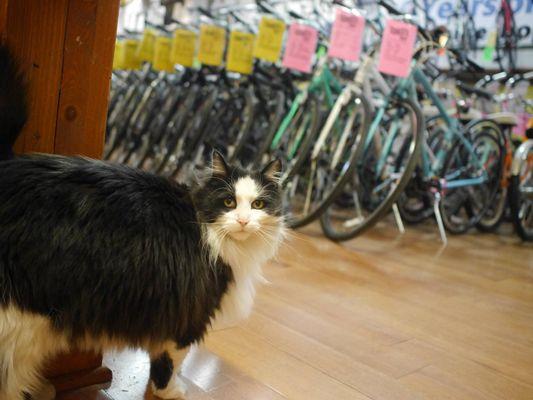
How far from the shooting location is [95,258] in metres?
0.83

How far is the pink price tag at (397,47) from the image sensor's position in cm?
236

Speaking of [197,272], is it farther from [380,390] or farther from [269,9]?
[269,9]

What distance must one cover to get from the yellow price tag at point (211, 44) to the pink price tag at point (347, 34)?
922mm

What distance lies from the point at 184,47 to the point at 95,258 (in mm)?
2772

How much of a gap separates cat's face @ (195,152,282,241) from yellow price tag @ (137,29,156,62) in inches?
118

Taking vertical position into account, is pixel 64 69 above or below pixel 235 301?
above

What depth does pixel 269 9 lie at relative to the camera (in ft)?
9.82

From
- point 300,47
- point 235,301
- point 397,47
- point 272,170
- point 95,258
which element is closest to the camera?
point 95,258

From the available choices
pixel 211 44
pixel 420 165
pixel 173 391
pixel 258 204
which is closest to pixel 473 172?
pixel 420 165

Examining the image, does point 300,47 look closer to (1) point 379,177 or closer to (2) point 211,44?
(2) point 211,44

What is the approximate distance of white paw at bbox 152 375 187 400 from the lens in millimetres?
1061

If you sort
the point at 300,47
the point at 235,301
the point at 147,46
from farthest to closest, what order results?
1. the point at 147,46
2. the point at 300,47
3. the point at 235,301

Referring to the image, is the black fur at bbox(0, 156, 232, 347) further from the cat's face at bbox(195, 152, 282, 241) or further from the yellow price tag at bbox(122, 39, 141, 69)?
the yellow price tag at bbox(122, 39, 141, 69)

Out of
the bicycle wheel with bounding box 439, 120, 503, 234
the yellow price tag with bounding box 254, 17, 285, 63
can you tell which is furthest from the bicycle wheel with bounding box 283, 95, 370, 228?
the bicycle wheel with bounding box 439, 120, 503, 234
